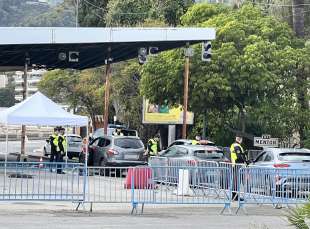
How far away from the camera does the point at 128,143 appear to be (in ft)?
98.3

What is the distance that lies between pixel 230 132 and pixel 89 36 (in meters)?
11.8

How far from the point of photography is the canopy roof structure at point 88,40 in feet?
97.5


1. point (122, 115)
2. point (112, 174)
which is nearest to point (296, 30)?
point (122, 115)

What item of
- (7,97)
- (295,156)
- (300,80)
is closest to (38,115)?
(295,156)

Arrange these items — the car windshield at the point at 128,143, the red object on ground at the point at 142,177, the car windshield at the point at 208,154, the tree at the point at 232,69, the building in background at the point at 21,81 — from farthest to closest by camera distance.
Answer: the building in background at the point at 21,81
the tree at the point at 232,69
the car windshield at the point at 128,143
the car windshield at the point at 208,154
the red object on ground at the point at 142,177

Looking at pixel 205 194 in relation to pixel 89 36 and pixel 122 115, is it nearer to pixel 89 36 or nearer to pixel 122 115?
pixel 89 36

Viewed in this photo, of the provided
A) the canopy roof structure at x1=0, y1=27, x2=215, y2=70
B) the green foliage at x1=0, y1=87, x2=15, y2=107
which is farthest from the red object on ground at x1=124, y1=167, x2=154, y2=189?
the green foliage at x1=0, y1=87, x2=15, y2=107

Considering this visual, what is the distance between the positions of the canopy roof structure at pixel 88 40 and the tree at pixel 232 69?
1.49m

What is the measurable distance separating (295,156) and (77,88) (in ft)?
111

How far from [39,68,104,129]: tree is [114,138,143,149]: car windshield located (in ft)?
66.0

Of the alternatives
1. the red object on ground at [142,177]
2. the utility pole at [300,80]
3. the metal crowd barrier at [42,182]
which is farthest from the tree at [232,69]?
the metal crowd barrier at [42,182]

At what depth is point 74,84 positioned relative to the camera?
57.3m

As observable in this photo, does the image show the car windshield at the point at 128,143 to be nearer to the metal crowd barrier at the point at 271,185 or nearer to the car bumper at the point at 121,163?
the car bumper at the point at 121,163

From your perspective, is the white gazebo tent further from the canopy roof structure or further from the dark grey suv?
the canopy roof structure
